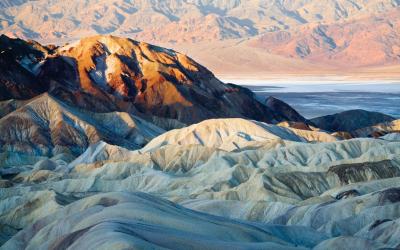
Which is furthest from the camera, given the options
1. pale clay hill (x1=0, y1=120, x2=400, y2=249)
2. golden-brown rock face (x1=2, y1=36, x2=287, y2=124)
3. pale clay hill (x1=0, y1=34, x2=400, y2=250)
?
golden-brown rock face (x1=2, y1=36, x2=287, y2=124)

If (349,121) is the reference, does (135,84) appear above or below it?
above

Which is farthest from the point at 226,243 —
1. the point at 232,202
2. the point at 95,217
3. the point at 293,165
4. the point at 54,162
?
the point at 54,162

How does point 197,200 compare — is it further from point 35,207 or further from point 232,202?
point 35,207

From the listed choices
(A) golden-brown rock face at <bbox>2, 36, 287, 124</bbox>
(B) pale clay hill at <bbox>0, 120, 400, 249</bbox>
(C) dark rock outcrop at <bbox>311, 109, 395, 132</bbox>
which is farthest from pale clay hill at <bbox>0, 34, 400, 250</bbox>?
(C) dark rock outcrop at <bbox>311, 109, 395, 132</bbox>

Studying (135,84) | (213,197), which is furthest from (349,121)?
(213,197)

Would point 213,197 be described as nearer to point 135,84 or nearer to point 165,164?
point 165,164

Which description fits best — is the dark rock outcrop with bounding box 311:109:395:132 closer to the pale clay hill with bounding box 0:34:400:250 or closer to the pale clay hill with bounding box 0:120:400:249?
the pale clay hill with bounding box 0:34:400:250

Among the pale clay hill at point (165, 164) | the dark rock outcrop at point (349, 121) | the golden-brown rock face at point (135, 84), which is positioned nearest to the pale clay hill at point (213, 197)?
the pale clay hill at point (165, 164)
